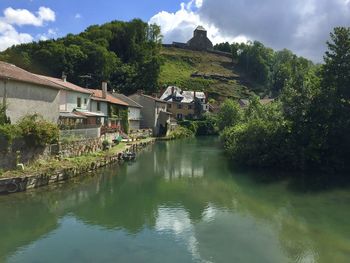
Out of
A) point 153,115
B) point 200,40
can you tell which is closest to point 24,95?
point 153,115

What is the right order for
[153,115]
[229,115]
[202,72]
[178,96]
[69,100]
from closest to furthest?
[69,100] < [153,115] < [229,115] < [178,96] < [202,72]

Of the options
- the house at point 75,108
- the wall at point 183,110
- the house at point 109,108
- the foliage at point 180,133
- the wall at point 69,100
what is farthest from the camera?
the wall at point 183,110

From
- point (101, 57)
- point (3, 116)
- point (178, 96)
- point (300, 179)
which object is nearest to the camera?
point (3, 116)

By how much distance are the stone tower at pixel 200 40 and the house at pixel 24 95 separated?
12336cm

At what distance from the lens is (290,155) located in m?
35.0

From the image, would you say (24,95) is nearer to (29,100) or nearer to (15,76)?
(29,100)

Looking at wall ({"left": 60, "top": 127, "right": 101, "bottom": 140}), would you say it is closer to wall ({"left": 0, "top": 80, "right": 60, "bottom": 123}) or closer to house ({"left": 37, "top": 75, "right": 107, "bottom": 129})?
house ({"left": 37, "top": 75, "right": 107, "bottom": 129})

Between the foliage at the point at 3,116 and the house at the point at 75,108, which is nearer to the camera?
the foliage at the point at 3,116

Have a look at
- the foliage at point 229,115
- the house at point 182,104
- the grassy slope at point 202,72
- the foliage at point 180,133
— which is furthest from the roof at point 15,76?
the grassy slope at point 202,72

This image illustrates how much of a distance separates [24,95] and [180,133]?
47.6m

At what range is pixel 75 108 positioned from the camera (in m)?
42.7

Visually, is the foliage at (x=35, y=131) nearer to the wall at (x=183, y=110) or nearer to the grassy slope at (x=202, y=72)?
the wall at (x=183, y=110)

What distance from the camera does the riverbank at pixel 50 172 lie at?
23531 mm

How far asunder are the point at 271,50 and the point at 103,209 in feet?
455
